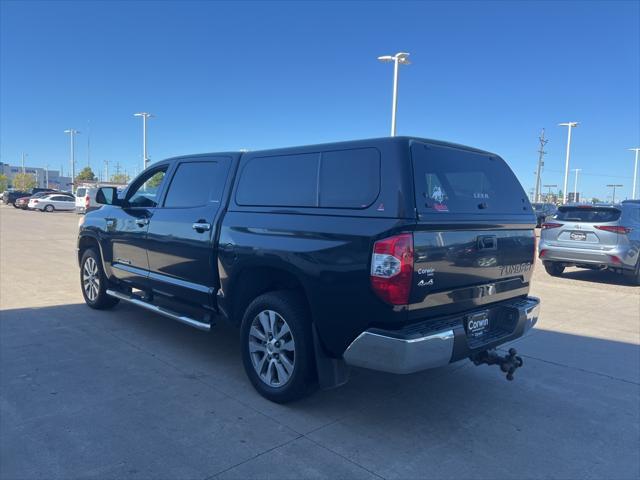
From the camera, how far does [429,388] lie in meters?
4.29

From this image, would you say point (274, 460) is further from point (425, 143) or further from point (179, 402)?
point (425, 143)

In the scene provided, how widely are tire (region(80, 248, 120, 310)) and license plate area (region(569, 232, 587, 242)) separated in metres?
8.22

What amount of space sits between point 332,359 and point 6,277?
25.1ft

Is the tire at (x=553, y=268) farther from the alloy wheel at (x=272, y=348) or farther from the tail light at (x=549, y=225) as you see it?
the alloy wheel at (x=272, y=348)

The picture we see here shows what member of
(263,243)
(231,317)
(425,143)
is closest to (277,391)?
(231,317)

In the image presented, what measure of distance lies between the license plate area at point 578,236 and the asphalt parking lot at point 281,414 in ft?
13.5

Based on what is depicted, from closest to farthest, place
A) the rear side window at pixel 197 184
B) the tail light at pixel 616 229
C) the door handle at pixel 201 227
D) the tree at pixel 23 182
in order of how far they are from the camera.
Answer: the door handle at pixel 201 227 → the rear side window at pixel 197 184 → the tail light at pixel 616 229 → the tree at pixel 23 182

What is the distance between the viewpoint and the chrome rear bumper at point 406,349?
3.05 metres

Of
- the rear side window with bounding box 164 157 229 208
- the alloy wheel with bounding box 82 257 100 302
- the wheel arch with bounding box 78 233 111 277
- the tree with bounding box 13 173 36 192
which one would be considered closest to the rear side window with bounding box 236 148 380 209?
the rear side window with bounding box 164 157 229 208

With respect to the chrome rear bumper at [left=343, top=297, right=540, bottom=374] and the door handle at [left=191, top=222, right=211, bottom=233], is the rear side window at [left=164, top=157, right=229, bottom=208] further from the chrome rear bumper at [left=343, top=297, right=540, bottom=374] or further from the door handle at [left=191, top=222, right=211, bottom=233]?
the chrome rear bumper at [left=343, top=297, right=540, bottom=374]

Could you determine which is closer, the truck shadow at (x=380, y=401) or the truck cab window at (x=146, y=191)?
the truck shadow at (x=380, y=401)

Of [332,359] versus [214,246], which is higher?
[214,246]

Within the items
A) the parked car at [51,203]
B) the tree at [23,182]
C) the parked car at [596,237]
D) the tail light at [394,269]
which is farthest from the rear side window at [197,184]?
the tree at [23,182]

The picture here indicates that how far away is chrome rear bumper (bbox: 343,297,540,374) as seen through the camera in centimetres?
305
